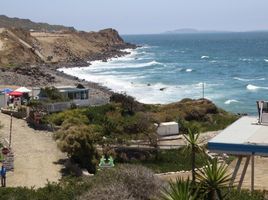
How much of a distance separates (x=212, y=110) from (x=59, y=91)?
11.4m

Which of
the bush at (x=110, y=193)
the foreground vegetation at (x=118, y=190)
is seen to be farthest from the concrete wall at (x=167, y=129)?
the bush at (x=110, y=193)

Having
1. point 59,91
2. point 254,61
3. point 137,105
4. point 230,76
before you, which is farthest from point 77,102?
point 254,61

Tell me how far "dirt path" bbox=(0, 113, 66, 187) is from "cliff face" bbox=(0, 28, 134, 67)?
173ft

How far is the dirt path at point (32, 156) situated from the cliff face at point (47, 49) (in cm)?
5286

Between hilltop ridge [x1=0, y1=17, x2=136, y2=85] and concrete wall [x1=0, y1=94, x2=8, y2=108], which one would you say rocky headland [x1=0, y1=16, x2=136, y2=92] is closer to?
hilltop ridge [x1=0, y1=17, x2=136, y2=85]

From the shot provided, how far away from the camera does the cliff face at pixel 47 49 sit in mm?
93125

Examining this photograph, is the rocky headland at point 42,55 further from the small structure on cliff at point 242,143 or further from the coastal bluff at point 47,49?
the small structure on cliff at point 242,143

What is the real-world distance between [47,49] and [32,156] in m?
92.2

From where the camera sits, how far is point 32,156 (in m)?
27.1

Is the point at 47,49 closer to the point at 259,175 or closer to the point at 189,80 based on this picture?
the point at 189,80

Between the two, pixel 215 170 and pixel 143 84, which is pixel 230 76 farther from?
pixel 215 170

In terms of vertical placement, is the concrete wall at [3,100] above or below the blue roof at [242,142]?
below

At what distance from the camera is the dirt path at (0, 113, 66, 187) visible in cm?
2372

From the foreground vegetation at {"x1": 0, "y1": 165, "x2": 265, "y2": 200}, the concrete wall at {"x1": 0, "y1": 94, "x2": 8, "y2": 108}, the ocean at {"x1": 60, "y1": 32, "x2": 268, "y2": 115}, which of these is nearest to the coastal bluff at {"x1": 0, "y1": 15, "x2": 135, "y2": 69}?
the ocean at {"x1": 60, "y1": 32, "x2": 268, "y2": 115}
